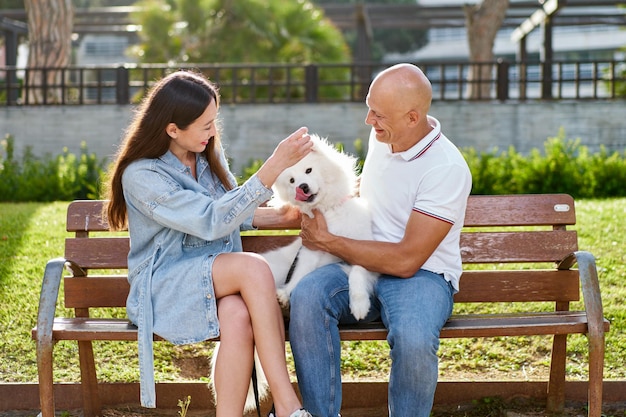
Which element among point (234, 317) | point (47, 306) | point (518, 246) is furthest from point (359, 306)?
point (47, 306)

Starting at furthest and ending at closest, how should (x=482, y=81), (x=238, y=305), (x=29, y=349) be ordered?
1. (x=482, y=81)
2. (x=29, y=349)
3. (x=238, y=305)

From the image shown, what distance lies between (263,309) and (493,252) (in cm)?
137

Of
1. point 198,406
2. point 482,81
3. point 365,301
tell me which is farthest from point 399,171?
point 482,81

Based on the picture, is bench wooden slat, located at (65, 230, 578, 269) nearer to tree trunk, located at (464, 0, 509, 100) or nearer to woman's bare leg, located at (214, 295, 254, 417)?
woman's bare leg, located at (214, 295, 254, 417)

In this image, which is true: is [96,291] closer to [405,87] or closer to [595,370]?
[405,87]

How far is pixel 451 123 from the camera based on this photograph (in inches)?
557

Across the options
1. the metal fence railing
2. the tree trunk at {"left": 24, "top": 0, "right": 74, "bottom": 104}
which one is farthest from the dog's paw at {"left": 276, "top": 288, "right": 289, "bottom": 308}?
the tree trunk at {"left": 24, "top": 0, "right": 74, "bottom": 104}

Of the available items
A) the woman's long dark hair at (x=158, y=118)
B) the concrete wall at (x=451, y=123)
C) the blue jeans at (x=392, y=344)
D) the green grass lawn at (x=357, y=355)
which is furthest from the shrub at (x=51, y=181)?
the blue jeans at (x=392, y=344)

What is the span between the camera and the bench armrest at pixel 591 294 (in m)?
3.51

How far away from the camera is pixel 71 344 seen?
4.98 metres

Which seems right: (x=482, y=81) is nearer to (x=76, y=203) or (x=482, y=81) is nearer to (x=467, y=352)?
(x=467, y=352)

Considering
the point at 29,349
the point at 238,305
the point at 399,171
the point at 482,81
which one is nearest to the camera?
the point at 238,305

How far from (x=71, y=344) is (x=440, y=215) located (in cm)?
252

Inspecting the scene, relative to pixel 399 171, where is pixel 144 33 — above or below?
above
